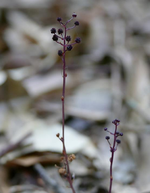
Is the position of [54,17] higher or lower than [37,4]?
lower

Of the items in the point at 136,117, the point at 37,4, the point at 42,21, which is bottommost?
the point at 136,117

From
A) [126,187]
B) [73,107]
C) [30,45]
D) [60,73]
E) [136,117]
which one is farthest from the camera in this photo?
[30,45]

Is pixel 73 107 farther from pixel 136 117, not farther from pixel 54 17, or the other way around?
pixel 54 17

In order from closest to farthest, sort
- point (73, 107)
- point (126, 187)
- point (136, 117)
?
point (126, 187) → point (136, 117) → point (73, 107)

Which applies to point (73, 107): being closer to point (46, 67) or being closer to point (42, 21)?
point (46, 67)

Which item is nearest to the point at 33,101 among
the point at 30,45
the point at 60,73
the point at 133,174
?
the point at 60,73

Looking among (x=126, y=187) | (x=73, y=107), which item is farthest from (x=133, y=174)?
(x=73, y=107)

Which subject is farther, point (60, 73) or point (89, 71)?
point (89, 71)
